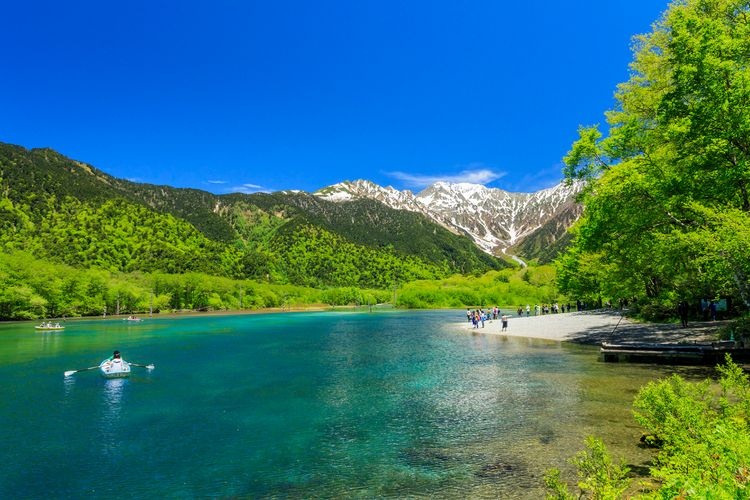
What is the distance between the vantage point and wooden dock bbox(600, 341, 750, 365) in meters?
31.0

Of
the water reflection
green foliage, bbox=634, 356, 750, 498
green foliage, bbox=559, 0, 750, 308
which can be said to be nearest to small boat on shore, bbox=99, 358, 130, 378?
the water reflection

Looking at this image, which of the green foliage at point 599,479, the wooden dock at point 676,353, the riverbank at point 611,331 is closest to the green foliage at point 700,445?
the green foliage at point 599,479

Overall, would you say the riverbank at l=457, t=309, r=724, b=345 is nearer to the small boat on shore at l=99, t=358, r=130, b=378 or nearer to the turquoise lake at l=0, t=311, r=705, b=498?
the turquoise lake at l=0, t=311, r=705, b=498

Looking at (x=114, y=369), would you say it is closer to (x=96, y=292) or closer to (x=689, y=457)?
(x=689, y=457)

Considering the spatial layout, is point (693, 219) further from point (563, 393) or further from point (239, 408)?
point (239, 408)

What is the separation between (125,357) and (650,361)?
167ft

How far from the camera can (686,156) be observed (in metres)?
26.2

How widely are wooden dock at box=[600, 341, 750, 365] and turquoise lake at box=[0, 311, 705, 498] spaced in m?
2.41

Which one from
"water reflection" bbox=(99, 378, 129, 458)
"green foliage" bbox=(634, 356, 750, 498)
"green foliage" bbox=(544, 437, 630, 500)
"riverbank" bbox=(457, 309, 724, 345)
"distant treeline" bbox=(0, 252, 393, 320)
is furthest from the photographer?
"distant treeline" bbox=(0, 252, 393, 320)

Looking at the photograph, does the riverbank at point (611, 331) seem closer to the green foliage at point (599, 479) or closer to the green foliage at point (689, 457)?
the green foliage at point (689, 457)

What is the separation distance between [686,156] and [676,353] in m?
15.8

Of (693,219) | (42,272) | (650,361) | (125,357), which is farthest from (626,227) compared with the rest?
(42,272)

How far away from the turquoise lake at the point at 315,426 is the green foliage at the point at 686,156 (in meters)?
9.05

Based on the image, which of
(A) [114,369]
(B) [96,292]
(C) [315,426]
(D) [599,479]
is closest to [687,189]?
(D) [599,479]
